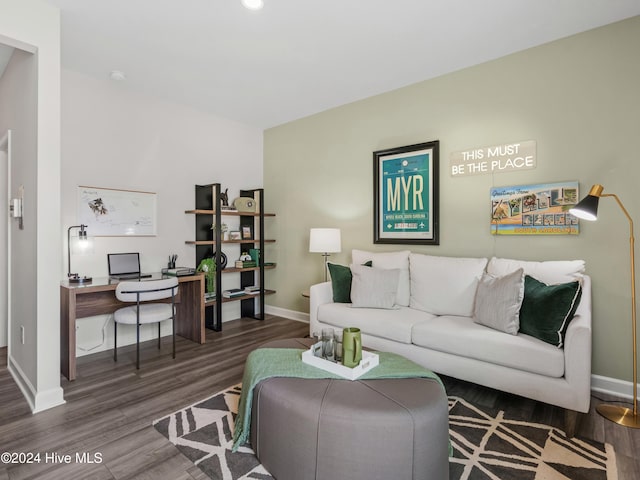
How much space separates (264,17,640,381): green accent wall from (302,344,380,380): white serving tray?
70.3 inches

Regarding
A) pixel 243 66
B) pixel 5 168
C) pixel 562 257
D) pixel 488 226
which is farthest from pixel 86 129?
pixel 562 257

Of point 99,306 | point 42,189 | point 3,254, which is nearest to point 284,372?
point 42,189

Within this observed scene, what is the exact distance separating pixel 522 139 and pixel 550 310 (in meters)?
1.50

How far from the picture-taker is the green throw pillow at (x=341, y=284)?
3.38 meters

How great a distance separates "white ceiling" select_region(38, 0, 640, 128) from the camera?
7.64 ft

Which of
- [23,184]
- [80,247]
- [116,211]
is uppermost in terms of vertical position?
[23,184]

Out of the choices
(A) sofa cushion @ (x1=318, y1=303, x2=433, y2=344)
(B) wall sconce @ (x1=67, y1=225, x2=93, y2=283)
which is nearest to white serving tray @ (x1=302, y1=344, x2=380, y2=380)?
(A) sofa cushion @ (x1=318, y1=303, x2=433, y2=344)

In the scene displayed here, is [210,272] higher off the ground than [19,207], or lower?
lower

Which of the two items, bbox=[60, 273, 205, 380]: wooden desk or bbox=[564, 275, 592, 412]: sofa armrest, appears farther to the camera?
bbox=[60, 273, 205, 380]: wooden desk

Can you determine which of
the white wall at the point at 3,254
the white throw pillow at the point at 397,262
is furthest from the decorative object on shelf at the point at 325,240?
the white wall at the point at 3,254

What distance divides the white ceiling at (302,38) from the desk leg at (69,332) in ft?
6.78

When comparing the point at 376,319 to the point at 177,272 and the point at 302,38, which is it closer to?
the point at 177,272

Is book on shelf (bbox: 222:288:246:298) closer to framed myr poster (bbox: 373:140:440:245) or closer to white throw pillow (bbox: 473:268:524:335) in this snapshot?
framed myr poster (bbox: 373:140:440:245)

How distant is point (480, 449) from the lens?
5.99ft
